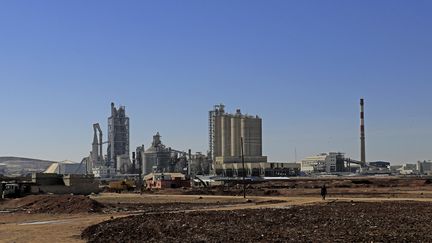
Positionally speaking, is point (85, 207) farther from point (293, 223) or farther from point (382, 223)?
point (382, 223)

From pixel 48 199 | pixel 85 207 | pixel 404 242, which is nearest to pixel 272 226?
pixel 404 242

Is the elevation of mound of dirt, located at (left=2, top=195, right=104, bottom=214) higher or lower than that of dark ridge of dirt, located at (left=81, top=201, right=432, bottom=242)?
lower

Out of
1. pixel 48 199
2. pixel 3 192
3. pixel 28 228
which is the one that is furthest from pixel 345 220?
pixel 3 192

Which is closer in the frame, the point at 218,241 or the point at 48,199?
the point at 218,241

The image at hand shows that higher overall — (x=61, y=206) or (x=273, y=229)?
(x=273, y=229)

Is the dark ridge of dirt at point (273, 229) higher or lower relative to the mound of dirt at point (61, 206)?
higher

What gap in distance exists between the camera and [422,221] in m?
29.7

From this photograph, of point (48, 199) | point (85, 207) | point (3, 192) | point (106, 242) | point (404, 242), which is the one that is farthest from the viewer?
point (3, 192)

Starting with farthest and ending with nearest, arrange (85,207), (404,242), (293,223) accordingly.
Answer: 1. (85,207)
2. (293,223)
3. (404,242)

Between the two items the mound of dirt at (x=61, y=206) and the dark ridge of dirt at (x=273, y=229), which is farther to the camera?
the mound of dirt at (x=61, y=206)

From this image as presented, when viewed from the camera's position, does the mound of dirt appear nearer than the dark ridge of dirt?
No

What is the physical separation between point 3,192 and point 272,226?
59.0 m

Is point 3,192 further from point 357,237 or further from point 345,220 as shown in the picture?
point 357,237

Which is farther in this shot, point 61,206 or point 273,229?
point 61,206
